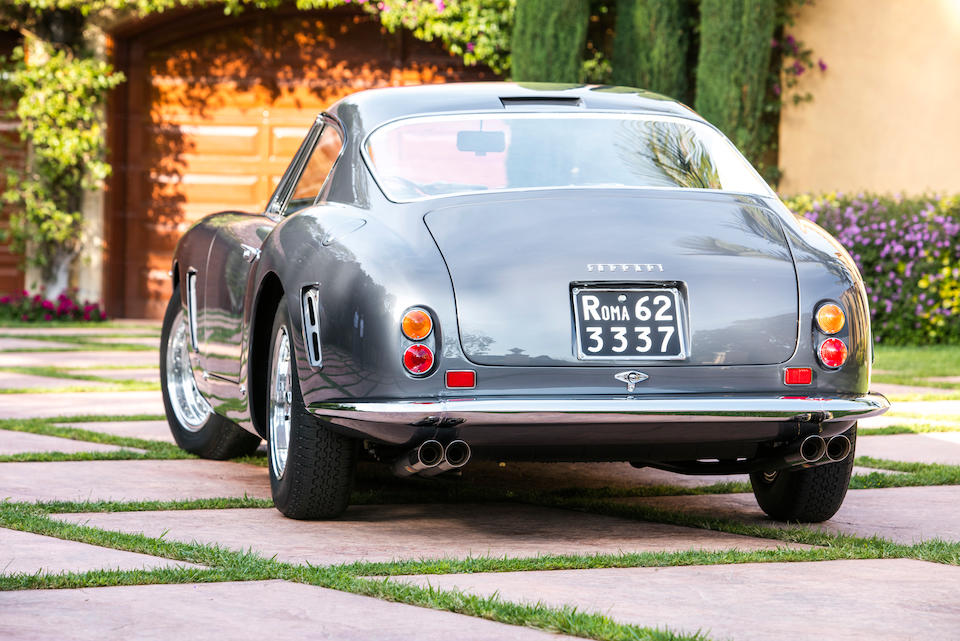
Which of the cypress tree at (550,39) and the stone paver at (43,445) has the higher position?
the cypress tree at (550,39)

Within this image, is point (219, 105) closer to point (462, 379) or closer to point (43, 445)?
point (43, 445)

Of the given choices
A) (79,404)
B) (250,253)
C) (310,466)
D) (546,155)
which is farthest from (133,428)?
(546,155)

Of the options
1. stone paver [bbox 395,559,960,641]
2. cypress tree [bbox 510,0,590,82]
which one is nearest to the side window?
stone paver [bbox 395,559,960,641]

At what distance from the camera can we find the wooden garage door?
15562mm

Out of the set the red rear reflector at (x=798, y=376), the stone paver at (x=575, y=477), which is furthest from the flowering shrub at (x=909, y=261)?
the red rear reflector at (x=798, y=376)

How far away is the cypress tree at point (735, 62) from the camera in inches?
538

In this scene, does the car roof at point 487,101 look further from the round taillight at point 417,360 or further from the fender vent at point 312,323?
the round taillight at point 417,360

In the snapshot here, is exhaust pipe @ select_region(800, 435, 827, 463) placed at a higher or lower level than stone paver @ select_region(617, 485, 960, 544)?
higher

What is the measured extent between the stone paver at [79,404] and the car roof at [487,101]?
2700 millimetres

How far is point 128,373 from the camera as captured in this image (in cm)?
934

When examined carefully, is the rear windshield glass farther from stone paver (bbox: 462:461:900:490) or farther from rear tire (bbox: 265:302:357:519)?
stone paver (bbox: 462:461:900:490)

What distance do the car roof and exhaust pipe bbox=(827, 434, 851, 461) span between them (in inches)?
53.1

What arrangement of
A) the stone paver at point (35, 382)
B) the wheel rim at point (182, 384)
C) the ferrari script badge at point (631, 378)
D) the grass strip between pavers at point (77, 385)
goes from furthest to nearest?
the stone paver at point (35, 382) < the grass strip between pavers at point (77, 385) < the wheel rim at point (182, 384) < the ferrari script badge at point (631, 378)

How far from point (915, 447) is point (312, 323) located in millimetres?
3056
